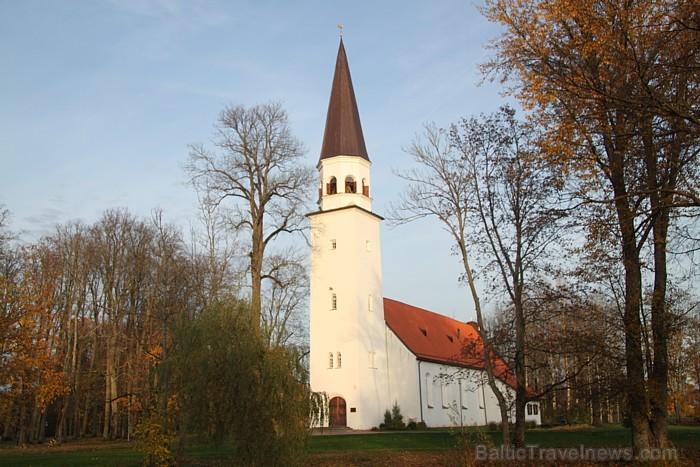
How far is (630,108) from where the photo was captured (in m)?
10.2

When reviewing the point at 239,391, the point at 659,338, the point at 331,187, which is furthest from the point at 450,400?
the point at 239,391

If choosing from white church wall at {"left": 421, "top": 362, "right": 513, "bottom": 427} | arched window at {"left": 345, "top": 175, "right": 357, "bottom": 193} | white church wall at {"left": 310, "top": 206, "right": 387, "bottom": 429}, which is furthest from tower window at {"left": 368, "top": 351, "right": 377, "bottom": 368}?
arched window at {"left": 345, "top": 175, "right": 357, "bottom": 193}

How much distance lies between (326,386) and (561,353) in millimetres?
20950

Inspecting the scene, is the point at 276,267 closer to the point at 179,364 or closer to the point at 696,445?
the point at 179,364

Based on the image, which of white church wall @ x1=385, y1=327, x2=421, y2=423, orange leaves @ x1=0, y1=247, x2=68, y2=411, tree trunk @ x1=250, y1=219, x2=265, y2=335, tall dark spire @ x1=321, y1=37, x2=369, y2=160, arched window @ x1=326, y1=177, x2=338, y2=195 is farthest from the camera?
white church wall @ x1=385, y1=327, x2=421, y2=423

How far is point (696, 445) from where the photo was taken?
2003cm

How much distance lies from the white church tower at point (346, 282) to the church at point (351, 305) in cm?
6

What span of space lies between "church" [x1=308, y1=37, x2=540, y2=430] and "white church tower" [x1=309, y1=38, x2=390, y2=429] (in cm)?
6

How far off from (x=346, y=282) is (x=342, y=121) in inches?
393

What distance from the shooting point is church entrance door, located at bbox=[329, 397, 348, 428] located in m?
33.4

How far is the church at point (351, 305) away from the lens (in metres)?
34.2

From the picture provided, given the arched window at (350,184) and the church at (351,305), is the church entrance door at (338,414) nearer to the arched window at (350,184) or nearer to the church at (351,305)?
the church at (351,305)

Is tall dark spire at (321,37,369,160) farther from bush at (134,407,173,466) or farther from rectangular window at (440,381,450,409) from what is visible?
bush at (134,407,173,466)

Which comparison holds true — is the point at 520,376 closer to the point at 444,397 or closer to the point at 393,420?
the point at 393,420
